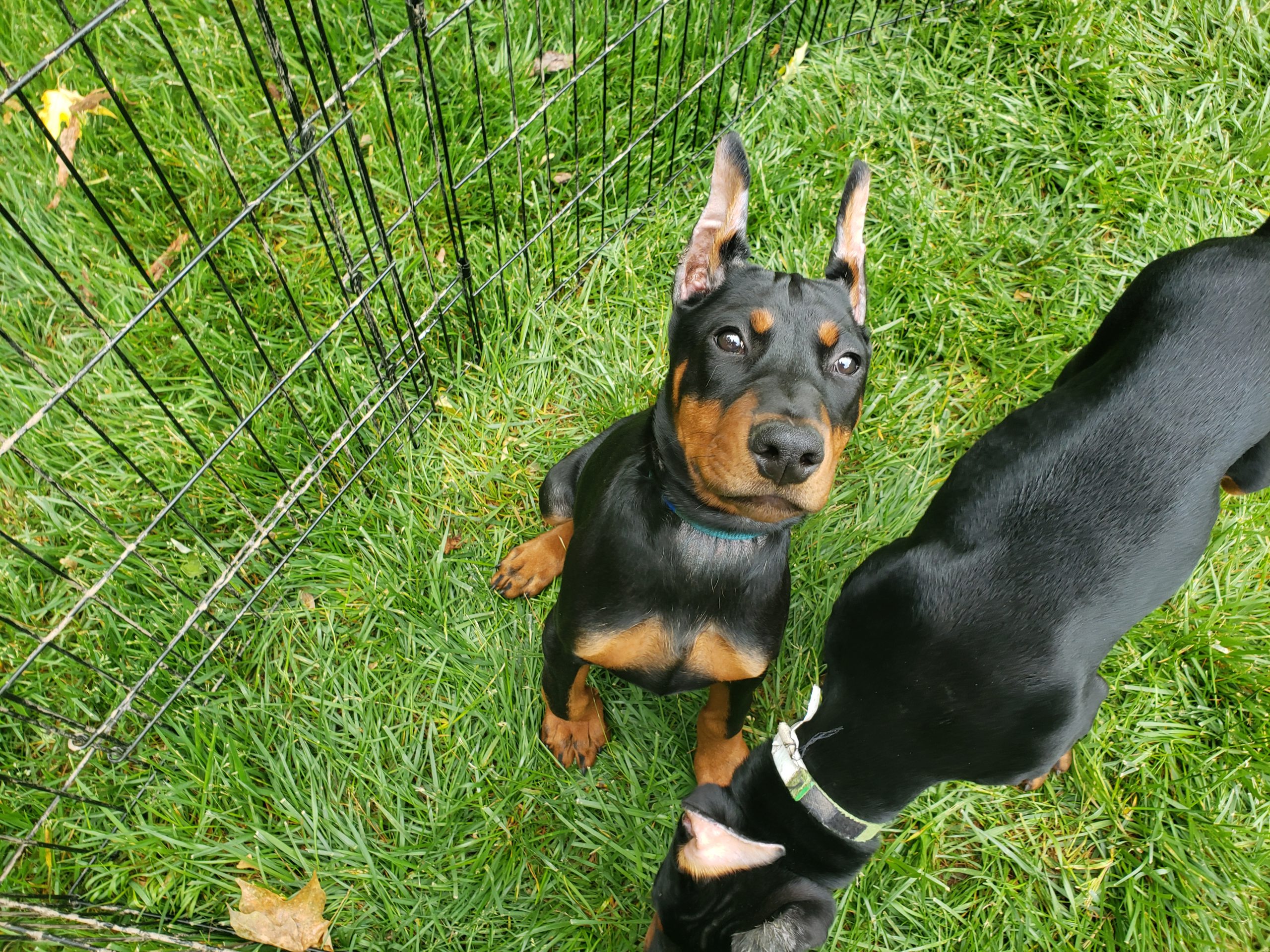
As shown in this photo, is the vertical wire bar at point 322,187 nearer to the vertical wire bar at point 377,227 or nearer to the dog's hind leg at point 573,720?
the vertical wire bar at point 377,227

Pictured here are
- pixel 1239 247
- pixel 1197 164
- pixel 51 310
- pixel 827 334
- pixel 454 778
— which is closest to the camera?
pixel 827 334

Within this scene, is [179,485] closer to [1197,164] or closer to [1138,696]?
[1138,696]

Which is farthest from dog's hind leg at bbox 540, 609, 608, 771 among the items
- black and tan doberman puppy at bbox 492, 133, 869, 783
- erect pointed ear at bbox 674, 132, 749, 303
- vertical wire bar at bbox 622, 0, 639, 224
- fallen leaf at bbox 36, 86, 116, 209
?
fallen leaf at bbox 36, 86, 116, 209

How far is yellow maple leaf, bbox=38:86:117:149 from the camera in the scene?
3.91 metres

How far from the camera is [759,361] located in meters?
2.47

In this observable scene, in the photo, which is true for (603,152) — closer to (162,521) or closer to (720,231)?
(720,231)

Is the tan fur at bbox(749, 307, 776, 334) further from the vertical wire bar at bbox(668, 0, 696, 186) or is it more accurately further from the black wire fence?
the vertical wire bar at bbox(668, 0, 696, 186)

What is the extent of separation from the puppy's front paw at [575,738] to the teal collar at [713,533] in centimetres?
99

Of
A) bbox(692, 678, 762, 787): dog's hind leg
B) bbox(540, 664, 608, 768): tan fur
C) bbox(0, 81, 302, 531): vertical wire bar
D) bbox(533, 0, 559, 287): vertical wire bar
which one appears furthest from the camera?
bbox(533, 0, 559, 287): vertical wire bar

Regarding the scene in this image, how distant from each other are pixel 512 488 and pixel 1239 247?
2815 mm

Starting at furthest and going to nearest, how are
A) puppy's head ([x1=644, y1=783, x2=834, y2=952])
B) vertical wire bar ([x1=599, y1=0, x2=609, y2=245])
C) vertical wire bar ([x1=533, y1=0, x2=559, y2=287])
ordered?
vertical wire bar ([x1=599, y1=0, x2=609, y2=245]) → vertical wire bar ([x1=533, y1=0, x2=559, y2=287]) → puppy's head ([x1=644, y1=783, x2=834, y2=952])

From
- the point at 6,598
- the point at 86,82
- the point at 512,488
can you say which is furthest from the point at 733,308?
the point at 86,82

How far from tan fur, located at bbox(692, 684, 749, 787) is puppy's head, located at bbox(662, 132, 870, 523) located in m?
1.01

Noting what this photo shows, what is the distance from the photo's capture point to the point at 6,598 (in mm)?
3305
